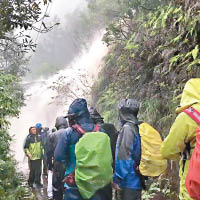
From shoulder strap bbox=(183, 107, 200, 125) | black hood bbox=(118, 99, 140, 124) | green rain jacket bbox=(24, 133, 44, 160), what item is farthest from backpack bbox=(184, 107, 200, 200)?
green rain jacket bbox=(24, 133, 44, 160)

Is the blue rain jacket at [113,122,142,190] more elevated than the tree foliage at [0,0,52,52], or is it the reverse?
the tree foliage at [0,0,52,52]

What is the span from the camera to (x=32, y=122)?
47.3m

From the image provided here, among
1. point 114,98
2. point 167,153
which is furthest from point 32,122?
point 167,153

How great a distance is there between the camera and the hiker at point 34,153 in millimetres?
11703

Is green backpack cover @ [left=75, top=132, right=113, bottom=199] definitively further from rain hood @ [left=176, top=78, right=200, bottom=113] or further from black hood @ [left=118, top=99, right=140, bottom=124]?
rain hood @ [left=176, top=78, right=200, bottom=113]

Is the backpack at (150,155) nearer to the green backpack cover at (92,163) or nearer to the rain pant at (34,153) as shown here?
the green backpack cover at (92,163)

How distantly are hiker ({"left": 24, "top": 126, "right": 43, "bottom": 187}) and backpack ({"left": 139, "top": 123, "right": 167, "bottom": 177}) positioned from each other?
24.4 ft

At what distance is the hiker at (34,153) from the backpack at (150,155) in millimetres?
7426

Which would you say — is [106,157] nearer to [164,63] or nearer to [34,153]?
[164,63]

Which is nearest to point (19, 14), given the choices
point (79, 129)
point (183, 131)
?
point (79, 129)

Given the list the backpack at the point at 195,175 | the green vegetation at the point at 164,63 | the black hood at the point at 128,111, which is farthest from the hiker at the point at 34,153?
the backpack at the point at 195,175

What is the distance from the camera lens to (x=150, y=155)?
4.51 m

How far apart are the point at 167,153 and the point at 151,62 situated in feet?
23.5

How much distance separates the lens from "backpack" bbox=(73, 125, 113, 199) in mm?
4199
